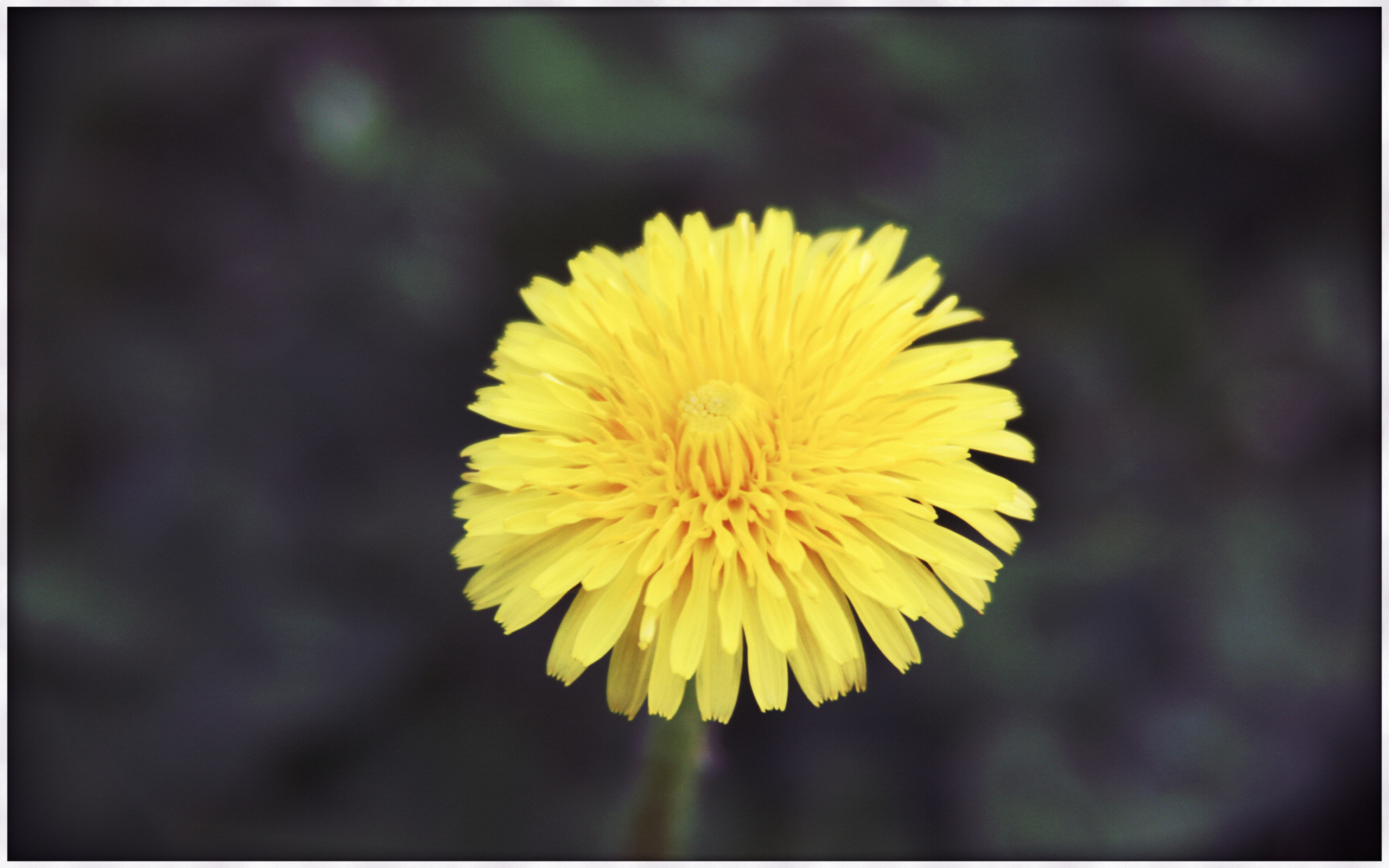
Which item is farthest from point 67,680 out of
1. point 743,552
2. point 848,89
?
point 848,89

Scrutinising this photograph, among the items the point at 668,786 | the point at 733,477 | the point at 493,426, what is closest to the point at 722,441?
the point at 733,477

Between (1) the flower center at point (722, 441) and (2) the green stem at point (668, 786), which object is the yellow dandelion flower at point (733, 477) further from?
(2) the green stem at point (668, 786)

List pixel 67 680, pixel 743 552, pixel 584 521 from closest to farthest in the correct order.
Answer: pixel 743 552, pixel 584 521, pixel 67 680

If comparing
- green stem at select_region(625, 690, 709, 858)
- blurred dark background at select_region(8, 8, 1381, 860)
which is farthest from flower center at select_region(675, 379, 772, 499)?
blurred dark background at select_region(8, 8, 1381, 860)

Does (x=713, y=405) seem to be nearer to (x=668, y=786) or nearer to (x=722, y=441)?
(x=722, y=441)

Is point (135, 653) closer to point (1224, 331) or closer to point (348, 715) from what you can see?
point (348, 715)

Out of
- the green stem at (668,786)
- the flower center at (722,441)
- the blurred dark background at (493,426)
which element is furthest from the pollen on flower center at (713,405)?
the blurred dark background at (493,426)

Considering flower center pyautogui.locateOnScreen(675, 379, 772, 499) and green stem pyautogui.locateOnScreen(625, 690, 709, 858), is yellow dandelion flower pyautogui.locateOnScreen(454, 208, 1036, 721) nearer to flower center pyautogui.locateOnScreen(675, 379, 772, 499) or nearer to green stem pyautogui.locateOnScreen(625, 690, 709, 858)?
flower center pyautogui.locateOnScreen(675, 379, 772, 499)

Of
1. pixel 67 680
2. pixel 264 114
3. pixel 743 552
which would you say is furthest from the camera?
pixel 264 114
